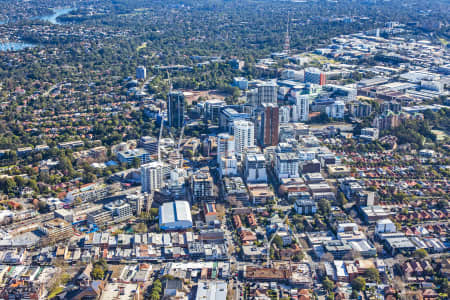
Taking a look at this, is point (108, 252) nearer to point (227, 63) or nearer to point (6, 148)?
point (6, 148)

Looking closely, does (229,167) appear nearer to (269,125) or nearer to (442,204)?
(269,125)

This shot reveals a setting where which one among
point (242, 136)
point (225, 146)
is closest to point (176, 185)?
point (225, 146)

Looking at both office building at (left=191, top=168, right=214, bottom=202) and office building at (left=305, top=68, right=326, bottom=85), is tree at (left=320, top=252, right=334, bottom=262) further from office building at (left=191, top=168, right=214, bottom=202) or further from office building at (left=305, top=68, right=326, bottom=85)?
office building at (left=305, top=68, right=326, bottom=85)

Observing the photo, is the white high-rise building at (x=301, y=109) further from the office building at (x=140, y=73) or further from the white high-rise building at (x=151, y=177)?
the office building at (x=140, y=73)

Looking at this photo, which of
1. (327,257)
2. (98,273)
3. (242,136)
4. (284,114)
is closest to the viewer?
(98,273)

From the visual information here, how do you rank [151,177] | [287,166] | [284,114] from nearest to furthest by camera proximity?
[151,177]
[287,166]
[284,114]

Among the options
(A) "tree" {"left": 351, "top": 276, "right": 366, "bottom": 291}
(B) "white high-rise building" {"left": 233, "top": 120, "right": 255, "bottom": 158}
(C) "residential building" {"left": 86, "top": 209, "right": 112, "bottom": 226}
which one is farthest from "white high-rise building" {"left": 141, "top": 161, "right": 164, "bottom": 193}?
(A) "tree" {"left": 351, "top": 276, "right": 366, "bottom": 291}
